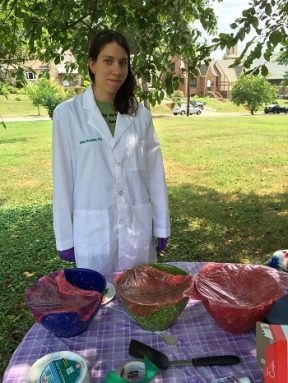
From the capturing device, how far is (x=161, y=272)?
4.72 feet

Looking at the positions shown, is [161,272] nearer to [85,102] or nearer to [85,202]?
[85,202]

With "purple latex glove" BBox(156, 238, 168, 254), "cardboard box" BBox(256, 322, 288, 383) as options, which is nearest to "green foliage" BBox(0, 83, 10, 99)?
"purple latex glove" BBox(156, 238, 168, 254)

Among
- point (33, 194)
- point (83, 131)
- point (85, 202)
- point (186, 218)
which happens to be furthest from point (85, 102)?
point (33, 194)

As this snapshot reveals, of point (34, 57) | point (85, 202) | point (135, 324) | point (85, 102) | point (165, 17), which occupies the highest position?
point (165, 17)

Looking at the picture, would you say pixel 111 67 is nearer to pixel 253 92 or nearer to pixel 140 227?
pixel 140 227

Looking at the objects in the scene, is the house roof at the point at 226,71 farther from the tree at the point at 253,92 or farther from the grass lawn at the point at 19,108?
the grass lawn at the point at 19,108

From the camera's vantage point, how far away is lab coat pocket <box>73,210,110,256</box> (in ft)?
5.67

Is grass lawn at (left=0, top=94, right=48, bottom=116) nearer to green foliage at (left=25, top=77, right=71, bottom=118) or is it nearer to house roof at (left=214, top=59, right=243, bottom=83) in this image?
green foliage at (left=25, top=77, right=71, bottom=118)

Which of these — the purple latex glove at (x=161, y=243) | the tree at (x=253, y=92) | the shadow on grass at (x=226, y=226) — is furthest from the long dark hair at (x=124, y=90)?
the tree at (x=253, y=92)

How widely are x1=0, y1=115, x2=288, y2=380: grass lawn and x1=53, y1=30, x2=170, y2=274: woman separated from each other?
57.0 inches

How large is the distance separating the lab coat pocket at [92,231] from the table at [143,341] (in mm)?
441

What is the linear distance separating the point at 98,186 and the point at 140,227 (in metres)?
0.31

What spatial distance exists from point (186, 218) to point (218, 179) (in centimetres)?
238

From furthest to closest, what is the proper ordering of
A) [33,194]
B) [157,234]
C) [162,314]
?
1. [33,194]
2. [157,234]
3. [162,314]
